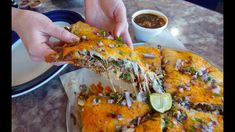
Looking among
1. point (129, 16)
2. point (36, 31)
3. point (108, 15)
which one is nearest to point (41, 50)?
point (36, 31)

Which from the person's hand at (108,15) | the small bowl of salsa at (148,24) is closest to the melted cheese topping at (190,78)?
the small bowl of salsa at (148,24)

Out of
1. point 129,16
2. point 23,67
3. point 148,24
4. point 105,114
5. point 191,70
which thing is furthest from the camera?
point 129,16

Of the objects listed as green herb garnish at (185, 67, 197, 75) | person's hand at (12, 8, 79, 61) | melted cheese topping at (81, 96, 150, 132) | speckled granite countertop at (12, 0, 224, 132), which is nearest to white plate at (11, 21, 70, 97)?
speckled granite countertop at (12, 0, 224, 132)

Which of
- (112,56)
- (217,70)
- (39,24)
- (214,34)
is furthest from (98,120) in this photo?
(214,34)

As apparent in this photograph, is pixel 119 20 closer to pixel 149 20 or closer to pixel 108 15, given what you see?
pixel 108 15

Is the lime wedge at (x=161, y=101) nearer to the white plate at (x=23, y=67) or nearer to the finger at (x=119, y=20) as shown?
the finger at (x=119, y=20)

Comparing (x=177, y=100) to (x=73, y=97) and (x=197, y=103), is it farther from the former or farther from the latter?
(x=73, y=97)
